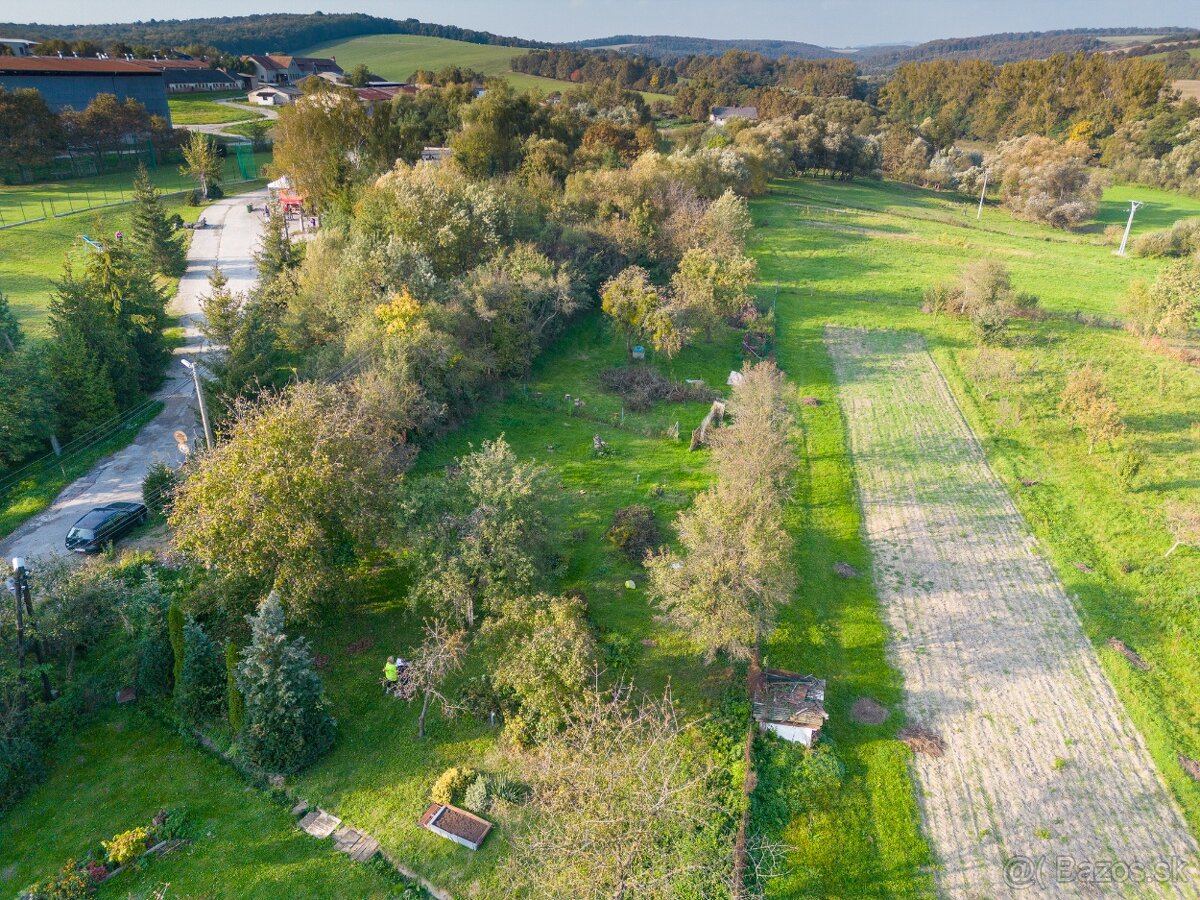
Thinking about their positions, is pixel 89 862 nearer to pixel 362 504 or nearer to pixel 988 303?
pixel 362 504

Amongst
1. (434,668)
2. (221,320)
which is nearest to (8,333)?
(221,320)

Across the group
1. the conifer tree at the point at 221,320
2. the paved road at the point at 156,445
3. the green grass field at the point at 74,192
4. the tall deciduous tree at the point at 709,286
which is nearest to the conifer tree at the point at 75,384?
the paved road at the point at 156,445

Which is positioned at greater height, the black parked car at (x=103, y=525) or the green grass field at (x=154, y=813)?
the black parked car at (x=103, y=525)

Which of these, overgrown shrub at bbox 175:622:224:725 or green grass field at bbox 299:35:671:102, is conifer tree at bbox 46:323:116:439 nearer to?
overgrown shrub at bbox 175:622:224:725

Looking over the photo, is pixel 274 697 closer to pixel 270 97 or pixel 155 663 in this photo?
pixel 155 663

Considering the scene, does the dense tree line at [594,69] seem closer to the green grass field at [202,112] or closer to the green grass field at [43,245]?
the green grass field at [202,112]
